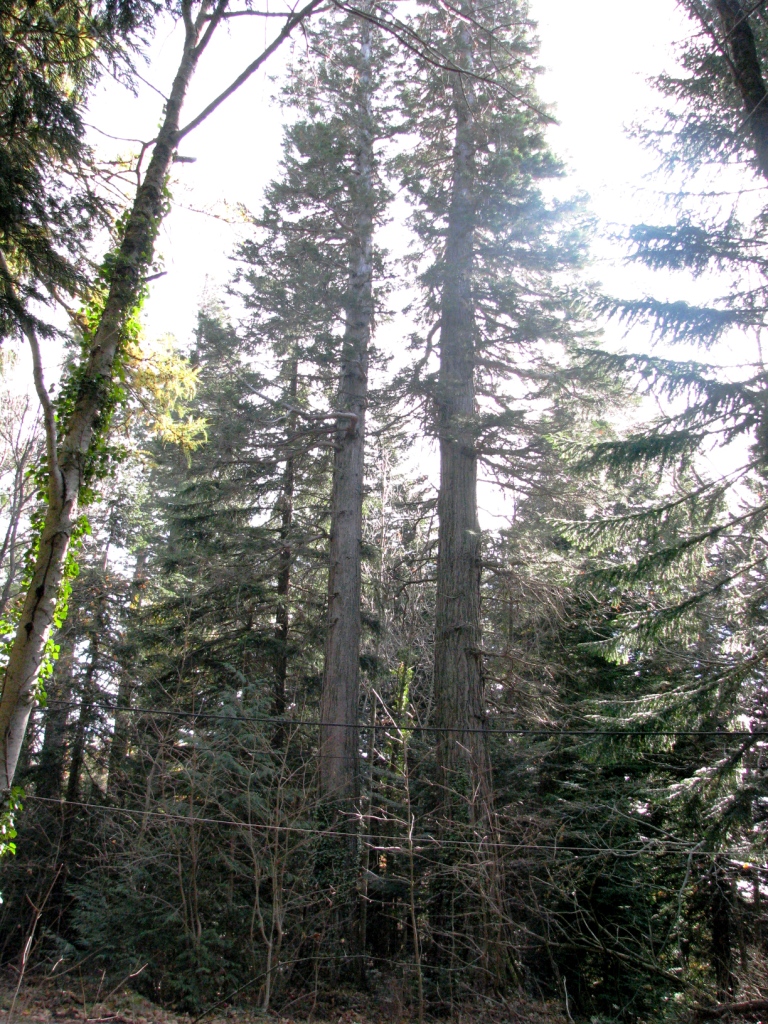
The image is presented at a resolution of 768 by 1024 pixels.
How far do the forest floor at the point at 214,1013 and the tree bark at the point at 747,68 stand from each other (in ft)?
30.2

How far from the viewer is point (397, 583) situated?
1300cm

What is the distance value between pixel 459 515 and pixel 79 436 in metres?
6.10

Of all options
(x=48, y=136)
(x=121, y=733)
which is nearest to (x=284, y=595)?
(x=121, y=733)

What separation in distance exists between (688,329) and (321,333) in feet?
21.2

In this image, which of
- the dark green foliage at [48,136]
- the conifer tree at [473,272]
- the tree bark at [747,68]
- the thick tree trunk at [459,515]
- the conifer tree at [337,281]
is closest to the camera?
the dark green foliage at [48,136]

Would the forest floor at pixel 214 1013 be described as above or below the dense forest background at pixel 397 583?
below

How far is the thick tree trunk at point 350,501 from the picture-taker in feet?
32.2

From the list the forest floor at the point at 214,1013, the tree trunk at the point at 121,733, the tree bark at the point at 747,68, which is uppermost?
the tree bark at the point at 747,68

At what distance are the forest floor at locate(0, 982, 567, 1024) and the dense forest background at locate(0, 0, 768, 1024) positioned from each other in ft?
0.76

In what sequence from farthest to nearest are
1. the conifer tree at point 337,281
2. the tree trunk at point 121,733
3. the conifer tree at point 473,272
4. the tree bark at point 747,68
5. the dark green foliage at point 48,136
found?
the tree trunk at point 121,733 < the conifer tree at point 337,281 < the conifer tree at point 473,272 < the tree bark at point 747,68 < the dark green foliage at point 48,136

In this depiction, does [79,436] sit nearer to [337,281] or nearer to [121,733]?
[337,281]

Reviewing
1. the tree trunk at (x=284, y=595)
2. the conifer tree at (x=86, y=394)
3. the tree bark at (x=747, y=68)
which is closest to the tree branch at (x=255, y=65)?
the conifer tree at (x=86, y=394)

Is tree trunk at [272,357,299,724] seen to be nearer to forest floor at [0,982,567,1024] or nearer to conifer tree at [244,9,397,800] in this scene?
conifer tree at [244,9,397,800]

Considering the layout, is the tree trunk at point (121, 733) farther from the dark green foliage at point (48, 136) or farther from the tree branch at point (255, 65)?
the tree branch at point (255, 65)
